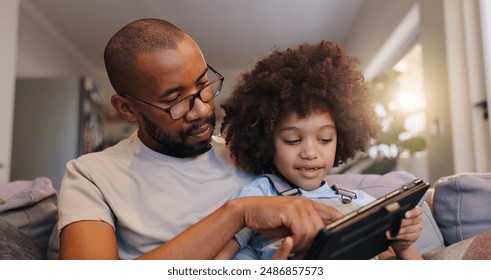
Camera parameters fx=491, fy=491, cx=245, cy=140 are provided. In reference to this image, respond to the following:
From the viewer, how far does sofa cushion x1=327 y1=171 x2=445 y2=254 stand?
39.1 inches

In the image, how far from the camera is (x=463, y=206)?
1.00 meters

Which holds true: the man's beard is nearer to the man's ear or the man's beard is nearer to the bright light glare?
the man's ear

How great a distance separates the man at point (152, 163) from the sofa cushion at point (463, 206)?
1.41ft

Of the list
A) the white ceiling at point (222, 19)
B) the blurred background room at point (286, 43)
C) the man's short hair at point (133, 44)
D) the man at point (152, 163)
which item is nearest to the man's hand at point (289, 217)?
the man at point (152, 163)

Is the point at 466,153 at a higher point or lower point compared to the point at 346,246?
higher

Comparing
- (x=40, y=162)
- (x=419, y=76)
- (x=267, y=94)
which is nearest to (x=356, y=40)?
(x=419, y=76)

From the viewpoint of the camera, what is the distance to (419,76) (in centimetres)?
347

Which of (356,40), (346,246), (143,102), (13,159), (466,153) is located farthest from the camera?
(356,40)

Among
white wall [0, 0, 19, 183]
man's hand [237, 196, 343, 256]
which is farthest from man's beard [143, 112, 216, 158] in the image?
white wall [0, 0, 19, 183]

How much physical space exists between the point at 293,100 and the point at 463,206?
44cm

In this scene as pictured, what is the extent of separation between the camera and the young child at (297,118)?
833 millimetres

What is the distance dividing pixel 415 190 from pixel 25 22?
361cm

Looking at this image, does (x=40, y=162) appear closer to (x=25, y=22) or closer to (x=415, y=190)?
(x=25, y=22)
